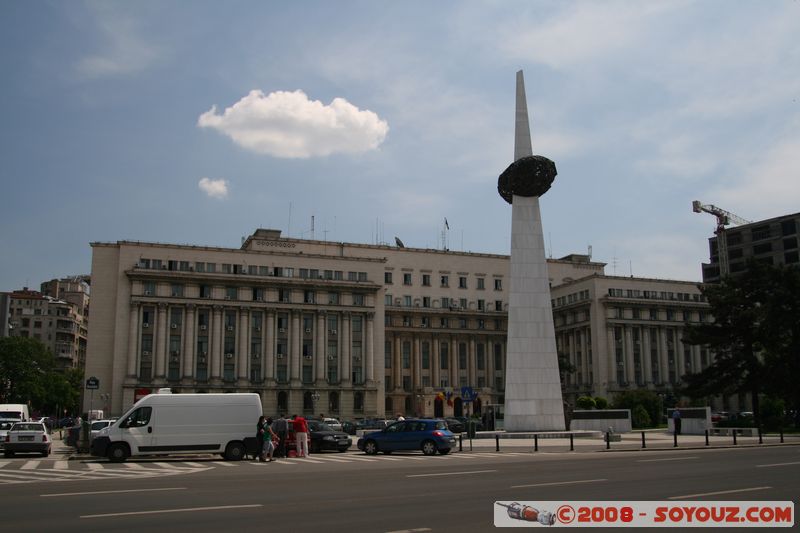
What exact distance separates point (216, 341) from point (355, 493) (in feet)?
244

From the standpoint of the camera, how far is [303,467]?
991 inches

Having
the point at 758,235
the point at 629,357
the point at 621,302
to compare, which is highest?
the point at 758,235

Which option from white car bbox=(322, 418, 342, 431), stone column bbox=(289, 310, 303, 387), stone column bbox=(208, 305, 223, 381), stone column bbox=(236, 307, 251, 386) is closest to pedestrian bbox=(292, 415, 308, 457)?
white car bbox=(322, 418, 342, 431)

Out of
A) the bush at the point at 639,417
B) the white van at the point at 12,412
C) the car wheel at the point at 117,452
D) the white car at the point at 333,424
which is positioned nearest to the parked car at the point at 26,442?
the car wheel at the point at 117,452

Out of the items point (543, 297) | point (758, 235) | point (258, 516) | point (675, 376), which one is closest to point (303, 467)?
point (258, 516)

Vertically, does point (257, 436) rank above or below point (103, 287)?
below

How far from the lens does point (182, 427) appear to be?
28.9m

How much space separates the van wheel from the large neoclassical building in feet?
188

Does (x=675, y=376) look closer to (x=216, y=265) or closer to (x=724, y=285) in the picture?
(x=724, y=285)

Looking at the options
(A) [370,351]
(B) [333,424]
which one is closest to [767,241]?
(A) [370,351]

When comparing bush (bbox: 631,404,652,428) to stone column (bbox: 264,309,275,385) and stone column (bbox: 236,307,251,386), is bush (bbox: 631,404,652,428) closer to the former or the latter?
stone column (bbox: 264,309,275,385)

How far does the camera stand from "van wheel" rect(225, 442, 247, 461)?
29.4 m

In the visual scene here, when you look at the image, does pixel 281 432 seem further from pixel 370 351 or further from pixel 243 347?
pixel 370 351

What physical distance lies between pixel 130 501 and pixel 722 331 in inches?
2168
